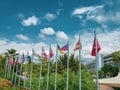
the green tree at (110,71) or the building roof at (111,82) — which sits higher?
the green tree at (110,71)

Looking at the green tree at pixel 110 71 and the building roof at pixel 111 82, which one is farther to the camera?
the green tree at pixel 110 71

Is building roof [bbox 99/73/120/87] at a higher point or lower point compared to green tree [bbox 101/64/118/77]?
lower

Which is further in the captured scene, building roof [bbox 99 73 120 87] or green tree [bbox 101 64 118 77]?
green tree [bbox 101 64 118 77]

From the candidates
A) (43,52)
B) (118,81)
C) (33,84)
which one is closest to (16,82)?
(33,84)

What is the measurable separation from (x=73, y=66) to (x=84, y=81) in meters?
27.6

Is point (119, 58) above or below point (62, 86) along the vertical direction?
above

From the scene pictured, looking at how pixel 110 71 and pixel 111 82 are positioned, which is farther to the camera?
pixel 110 71

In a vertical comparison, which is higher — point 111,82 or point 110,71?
point 110,71

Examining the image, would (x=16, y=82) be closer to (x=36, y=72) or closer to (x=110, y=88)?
(x=36, y=72)

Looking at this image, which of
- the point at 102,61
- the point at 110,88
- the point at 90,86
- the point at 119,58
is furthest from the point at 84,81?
the point at 102,61

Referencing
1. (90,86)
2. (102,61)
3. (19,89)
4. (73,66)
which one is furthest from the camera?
(102,61)

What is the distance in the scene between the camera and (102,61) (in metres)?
131

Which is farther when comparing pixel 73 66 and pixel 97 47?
pixel 73 66

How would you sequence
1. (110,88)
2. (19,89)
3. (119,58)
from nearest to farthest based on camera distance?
(19,89), (110,88), (119,58)
